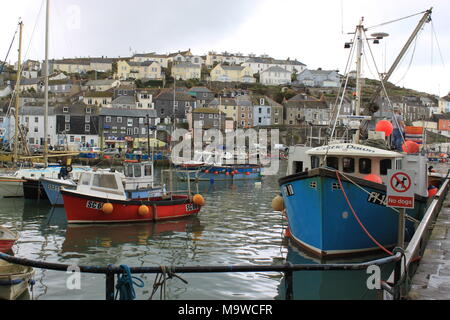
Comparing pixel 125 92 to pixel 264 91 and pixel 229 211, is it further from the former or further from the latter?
pixel 229 211

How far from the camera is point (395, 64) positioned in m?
22.0

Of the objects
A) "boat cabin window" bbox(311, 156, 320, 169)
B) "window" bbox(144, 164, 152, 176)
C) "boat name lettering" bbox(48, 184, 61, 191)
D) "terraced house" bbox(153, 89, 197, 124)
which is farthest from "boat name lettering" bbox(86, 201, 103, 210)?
"terraced house" bbox(153, 89, 197, 124)

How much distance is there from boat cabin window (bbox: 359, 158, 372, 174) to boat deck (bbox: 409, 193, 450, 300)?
366cm

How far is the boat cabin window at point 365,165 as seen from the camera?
53.8 ft

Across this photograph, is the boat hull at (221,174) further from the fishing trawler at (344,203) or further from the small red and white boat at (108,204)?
the fishing trawler at (344,203)

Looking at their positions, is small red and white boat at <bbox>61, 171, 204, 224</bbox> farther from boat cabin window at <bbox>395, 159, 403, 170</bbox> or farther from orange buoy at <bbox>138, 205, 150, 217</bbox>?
boat cabin window at <bbox>395, 159, 403, 170</bbox>

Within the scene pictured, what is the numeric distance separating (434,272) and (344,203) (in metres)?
5.23

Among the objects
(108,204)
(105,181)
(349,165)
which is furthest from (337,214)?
(105,181)

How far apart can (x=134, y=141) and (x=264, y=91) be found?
50906 mm

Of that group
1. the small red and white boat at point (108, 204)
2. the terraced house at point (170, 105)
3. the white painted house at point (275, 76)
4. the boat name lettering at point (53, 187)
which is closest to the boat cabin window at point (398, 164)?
the small red and white boat at point (108, 204)

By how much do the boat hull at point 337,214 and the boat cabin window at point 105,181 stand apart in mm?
10268

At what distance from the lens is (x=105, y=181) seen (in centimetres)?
2259

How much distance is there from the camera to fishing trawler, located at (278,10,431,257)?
46.3ft
